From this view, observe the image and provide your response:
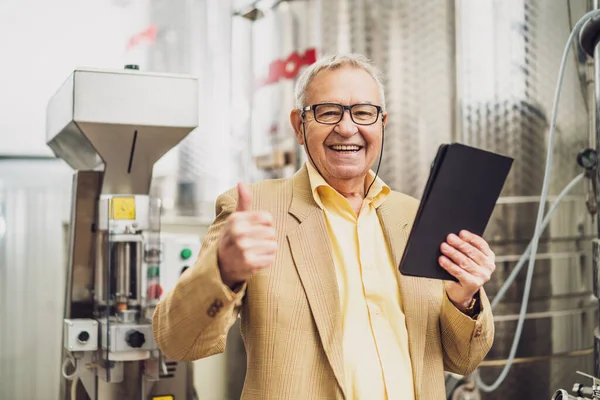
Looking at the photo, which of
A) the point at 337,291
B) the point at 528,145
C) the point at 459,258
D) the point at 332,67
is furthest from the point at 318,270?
the point at 528,145

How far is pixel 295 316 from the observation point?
4.68 ft

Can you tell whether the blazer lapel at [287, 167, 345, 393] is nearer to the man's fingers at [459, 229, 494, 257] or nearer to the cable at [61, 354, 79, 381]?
the man's fingers at [459, 229, 494, 257]

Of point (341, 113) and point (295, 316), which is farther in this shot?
point (341, 113)

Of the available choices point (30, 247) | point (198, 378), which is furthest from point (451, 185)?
point (30, 247)

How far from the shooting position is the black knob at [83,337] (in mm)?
1972

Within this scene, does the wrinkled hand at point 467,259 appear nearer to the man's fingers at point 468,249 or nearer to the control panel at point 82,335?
the man's fingers at point 468,249

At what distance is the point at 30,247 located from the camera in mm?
3152

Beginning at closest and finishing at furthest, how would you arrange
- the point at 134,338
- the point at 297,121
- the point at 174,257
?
1. the point at 297,121
2. the point at 134,338
3. the point at 174,257

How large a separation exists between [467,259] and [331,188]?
1.23ft

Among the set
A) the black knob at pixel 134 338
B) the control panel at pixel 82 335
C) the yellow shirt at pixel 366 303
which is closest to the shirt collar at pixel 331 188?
the yellow shirt at pixel 366 303

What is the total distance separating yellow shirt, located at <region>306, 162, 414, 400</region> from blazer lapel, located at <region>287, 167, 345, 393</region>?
37 millimetres

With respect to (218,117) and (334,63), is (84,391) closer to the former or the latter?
(334,63)

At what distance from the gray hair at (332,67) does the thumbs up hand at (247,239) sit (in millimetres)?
479

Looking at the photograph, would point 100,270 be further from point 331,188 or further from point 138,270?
point 331,188
